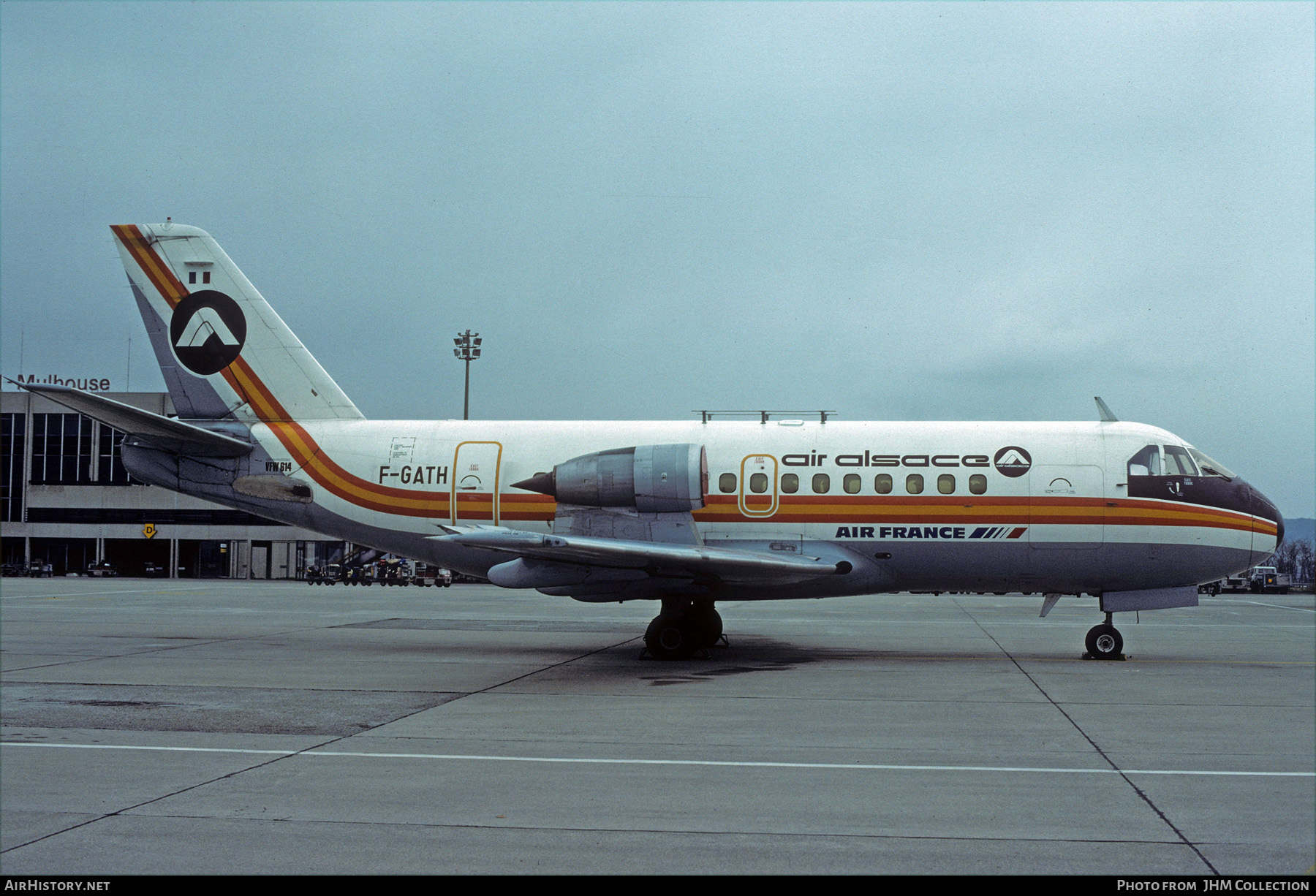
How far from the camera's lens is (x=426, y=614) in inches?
1122

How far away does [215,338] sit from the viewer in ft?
65.0

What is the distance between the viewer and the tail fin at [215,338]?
1966cm

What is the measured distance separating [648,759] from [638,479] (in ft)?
25.4

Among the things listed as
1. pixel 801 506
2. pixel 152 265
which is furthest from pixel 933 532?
pixel 152 265

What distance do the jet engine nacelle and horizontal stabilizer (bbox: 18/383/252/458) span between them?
6.40m

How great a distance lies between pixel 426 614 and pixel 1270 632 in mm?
21835

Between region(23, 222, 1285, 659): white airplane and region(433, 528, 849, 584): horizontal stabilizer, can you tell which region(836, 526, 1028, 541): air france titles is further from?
region(433, 528, 849, 584): horizontal stabilizer

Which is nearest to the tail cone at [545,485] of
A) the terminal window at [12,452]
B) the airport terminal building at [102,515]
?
the airport terminal building at [102,515]

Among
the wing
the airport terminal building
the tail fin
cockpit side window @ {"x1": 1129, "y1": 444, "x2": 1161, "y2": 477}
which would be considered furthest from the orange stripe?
the airport terminal building

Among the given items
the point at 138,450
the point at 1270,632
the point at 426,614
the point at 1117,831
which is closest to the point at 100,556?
the point at 426,614

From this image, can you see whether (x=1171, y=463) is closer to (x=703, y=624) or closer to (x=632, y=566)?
(x=703, y=624)

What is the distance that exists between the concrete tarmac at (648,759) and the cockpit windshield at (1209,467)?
3309mm

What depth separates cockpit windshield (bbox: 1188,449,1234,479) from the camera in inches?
681

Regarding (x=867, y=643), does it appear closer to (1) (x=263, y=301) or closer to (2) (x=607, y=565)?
(2) (x=607, y=565)
